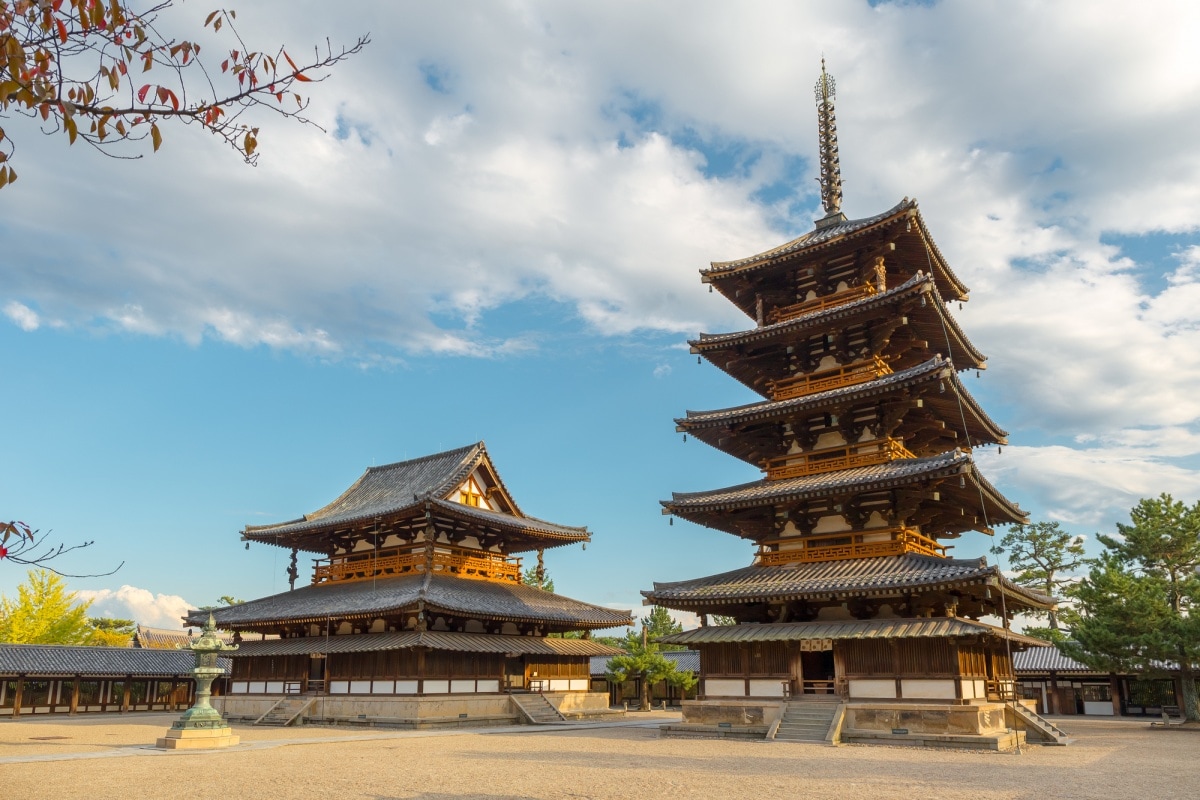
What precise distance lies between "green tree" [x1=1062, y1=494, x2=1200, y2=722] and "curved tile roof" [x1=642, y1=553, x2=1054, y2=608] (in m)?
12.0

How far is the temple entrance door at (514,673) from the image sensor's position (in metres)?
37.5

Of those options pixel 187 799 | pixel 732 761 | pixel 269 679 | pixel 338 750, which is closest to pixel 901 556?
pixel 732 761

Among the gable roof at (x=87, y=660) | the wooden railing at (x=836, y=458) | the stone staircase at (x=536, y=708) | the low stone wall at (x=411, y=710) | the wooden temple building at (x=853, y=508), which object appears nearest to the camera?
the wooden temple building at (x=853, y=508)

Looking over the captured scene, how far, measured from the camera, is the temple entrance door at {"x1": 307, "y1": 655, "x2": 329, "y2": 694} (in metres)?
36.8

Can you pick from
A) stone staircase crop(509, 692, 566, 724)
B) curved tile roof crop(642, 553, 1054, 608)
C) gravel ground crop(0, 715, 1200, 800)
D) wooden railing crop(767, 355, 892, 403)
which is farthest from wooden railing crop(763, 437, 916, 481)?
stone staircase crop(509, 692, 566, 724)

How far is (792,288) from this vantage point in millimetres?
32688

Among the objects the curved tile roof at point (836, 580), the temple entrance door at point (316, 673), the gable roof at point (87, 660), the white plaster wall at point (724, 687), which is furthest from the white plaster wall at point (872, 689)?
the gable roof at point (87, 660)

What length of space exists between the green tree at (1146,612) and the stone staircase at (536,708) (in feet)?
80.7

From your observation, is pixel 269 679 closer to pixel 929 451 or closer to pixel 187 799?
pixel 187 799

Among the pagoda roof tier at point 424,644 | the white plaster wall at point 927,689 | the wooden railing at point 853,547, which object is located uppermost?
the wooden railing at point 853,547

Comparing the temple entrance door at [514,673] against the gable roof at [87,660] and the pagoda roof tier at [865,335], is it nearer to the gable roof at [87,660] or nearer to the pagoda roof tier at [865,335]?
the pagoda roof tier at [865,335]

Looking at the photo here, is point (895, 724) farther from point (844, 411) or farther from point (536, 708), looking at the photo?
point (536, 708)

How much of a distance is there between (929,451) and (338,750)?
23.3m

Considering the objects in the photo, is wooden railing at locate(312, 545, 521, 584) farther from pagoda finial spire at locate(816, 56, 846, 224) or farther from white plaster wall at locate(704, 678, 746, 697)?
pagoda finial spire at locate(816, 56, 846, 224)
